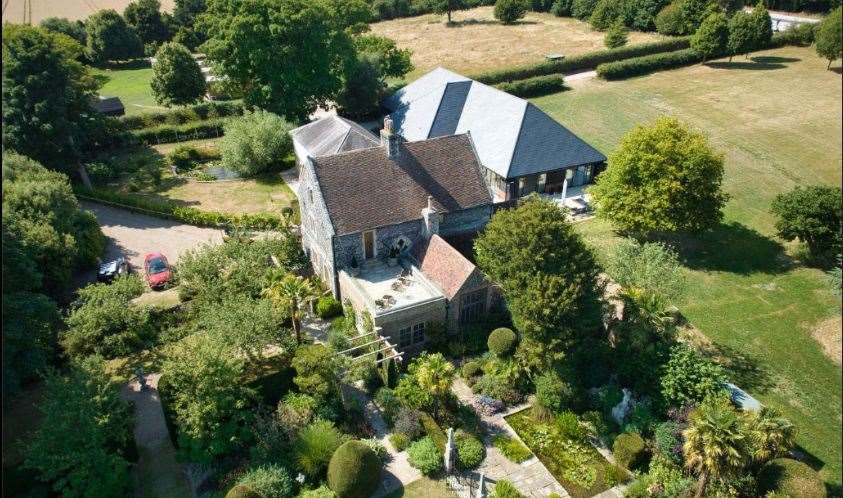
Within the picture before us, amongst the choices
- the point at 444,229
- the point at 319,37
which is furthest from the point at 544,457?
the point at 319,37

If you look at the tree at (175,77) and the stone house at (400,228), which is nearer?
the stone house at (400,228)

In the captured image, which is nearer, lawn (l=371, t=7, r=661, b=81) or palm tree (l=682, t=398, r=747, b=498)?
palm tree (l=682, t=398, r=747, b=498)

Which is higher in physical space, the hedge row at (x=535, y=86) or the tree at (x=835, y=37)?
the tree at (x=835, y=37)

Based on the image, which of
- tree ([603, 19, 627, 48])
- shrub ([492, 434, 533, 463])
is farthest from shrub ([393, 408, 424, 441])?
tree ([603, 19, 627, 48])

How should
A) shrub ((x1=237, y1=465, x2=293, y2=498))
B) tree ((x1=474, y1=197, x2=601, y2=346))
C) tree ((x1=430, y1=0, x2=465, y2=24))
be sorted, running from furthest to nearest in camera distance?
1. tree ((x1=430, y1=0, x2=465, y2=24))
2. tree ((x1=474, y1=197, x2=601, y2=346))
3. shrub ((x1=237, y1=465, x2=293, y2=498))

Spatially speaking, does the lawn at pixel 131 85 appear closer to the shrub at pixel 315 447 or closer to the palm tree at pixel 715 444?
the shrub at pixel 315 447

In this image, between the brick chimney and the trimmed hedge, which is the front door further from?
the trimmed hedge

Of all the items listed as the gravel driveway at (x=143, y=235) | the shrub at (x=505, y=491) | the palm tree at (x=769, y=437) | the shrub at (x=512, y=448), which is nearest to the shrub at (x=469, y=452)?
the shrub at (x=512, y=448)
